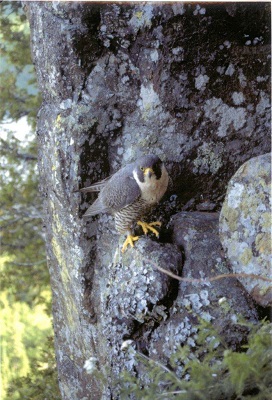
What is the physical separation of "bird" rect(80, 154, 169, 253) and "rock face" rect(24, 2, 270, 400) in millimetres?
133

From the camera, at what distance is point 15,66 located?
19.0 feet

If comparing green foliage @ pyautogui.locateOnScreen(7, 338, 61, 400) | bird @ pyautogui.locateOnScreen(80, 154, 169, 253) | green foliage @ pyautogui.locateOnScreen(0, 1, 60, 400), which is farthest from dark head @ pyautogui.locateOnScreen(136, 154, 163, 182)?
green foliage @ pyautogui.locateOnScreen(0, 1, 60, 400)

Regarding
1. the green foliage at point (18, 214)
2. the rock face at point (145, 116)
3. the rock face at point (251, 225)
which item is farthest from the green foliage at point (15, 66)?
the rock face at point (251, 225)

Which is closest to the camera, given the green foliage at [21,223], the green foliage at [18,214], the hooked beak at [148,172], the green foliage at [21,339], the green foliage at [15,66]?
the hooked beak at [148,172]

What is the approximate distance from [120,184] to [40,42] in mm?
977

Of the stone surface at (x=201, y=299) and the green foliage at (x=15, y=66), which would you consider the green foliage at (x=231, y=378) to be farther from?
the green foliage at (x=15, y=66)

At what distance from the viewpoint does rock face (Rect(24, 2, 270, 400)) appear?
3.11 metres

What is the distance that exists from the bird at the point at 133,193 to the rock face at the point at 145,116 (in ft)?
0.44

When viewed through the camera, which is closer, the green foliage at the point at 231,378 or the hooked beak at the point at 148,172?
the green foliage at the point at 231,378

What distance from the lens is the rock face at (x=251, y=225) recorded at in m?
2.77

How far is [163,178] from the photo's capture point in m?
3.13

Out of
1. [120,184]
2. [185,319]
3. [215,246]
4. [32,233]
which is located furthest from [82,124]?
[32,233]

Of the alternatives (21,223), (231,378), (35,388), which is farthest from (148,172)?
(21,223)

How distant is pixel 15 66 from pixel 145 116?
2.85 meters
